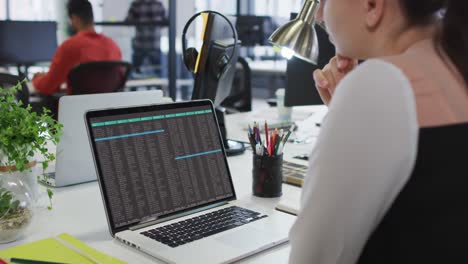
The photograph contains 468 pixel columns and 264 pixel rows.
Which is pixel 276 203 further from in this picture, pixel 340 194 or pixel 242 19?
pixel 242 19

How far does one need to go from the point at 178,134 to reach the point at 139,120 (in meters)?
0.11

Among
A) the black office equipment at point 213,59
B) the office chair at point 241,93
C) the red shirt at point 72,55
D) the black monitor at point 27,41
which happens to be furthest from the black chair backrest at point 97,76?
the black office equipment at point 213,59

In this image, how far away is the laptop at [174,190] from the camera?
104 centimetres

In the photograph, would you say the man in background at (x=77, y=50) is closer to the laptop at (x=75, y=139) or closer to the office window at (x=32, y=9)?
the laptop at (x=75, y=139)

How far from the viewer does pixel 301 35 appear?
1601 millimetres

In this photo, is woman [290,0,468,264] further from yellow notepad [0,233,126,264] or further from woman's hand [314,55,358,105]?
woman's hand [314,55,358,105]

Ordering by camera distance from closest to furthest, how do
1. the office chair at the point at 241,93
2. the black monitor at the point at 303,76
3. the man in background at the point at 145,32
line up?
the black monitor at the point at 303,76 < the office chair at the point at 241,93 < the man in background at the point at 145,32

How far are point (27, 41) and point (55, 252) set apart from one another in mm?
3970

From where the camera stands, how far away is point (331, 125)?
67 centimetres

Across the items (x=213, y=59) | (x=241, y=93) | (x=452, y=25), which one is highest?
(x=452, y=25)

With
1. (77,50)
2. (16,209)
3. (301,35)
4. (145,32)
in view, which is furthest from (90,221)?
(145,32)

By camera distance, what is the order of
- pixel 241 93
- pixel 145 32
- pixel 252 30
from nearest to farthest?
1. pixel 241 93
2. pixel 252 30
3. pixel 145 32

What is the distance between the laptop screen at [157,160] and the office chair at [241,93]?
1.94m

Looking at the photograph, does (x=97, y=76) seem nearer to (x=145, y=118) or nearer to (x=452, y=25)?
(x=145, y=118)
